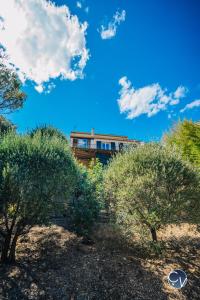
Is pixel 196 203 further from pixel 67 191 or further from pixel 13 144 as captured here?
pixel 13 144

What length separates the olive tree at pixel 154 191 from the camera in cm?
893

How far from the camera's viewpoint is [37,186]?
25.1 feet

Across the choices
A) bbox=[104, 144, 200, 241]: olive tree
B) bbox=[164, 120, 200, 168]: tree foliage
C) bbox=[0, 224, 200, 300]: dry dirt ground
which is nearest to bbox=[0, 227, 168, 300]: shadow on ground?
bbox=[0, 224, 200, 300]: dry dirt ground

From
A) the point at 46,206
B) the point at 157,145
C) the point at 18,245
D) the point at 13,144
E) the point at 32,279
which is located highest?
the point at 157,145

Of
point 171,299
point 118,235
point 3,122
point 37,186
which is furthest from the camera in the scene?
point 3,122

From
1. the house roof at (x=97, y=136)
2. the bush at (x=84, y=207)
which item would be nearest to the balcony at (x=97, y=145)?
the house roof at (x=97, y=136)

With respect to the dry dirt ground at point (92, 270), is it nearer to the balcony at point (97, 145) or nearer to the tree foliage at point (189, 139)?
the tree foliage at point (189, 139)

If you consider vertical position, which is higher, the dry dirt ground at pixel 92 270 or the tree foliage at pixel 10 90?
the tree foliage at pixel 10 90

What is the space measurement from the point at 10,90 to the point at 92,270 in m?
13.8

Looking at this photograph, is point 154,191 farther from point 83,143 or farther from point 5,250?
point 83,143

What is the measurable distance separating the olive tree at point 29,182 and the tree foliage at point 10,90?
9277mm

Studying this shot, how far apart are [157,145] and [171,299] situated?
6.33m

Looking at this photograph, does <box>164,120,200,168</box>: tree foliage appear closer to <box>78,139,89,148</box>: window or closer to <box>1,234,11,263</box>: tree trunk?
<box>1,234,11,263</box>: tree trunk

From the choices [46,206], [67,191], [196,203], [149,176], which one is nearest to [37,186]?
[46,206]
